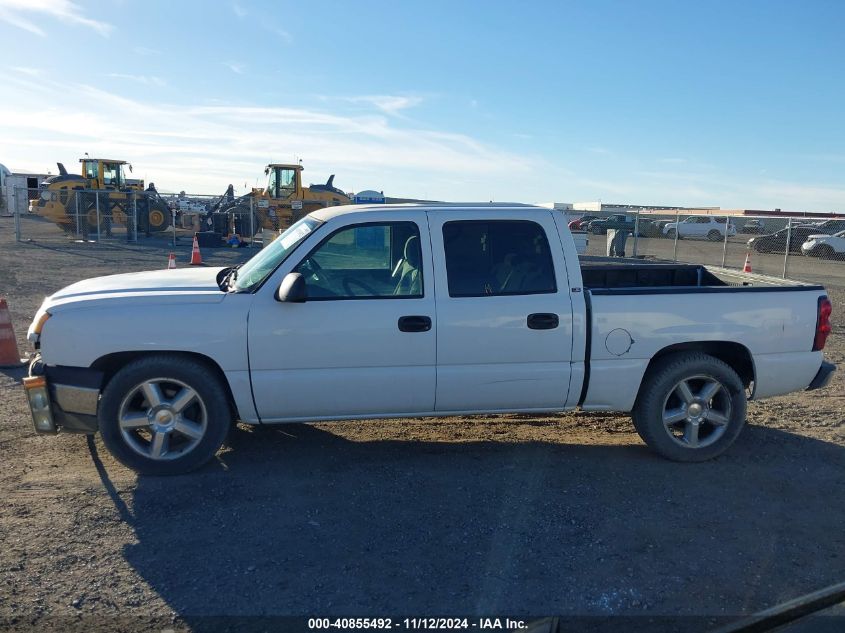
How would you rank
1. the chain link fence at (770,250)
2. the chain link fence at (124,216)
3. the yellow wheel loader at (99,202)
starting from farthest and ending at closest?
1. the yellow wheel loader at (99,202)
2. the chain link fence at (124,216)
3. the chain link fence at (770,250)

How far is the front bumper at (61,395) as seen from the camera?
482 centimetres

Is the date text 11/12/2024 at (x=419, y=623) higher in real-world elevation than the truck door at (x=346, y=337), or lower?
lower

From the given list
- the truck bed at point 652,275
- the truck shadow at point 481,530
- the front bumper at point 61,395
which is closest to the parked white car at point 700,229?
the truck bed at point 652,275

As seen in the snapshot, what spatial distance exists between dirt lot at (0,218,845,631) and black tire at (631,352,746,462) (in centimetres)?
16

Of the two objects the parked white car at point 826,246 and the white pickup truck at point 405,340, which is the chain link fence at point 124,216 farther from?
the white pickup truck at point 405,340

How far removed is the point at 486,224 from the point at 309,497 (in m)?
2.27

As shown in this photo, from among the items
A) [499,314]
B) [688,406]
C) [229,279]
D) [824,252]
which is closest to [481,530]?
[499,314]

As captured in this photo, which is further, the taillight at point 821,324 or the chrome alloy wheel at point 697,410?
the taillight at point 821,324

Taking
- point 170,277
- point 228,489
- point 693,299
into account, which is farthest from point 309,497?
point 693,299

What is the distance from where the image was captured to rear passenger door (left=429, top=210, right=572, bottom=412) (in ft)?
16.8

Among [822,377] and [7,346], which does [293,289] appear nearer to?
[822,377]

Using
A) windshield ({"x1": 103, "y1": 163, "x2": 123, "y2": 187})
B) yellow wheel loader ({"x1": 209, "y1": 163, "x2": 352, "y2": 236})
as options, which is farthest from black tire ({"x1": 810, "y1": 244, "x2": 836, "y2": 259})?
windshield ({"x1": 103, "y1": 163, "x2": 123, "y2": 187})

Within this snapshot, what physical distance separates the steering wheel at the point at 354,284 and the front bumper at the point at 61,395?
1.72m

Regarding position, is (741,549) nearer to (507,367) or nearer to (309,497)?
(507,367)
